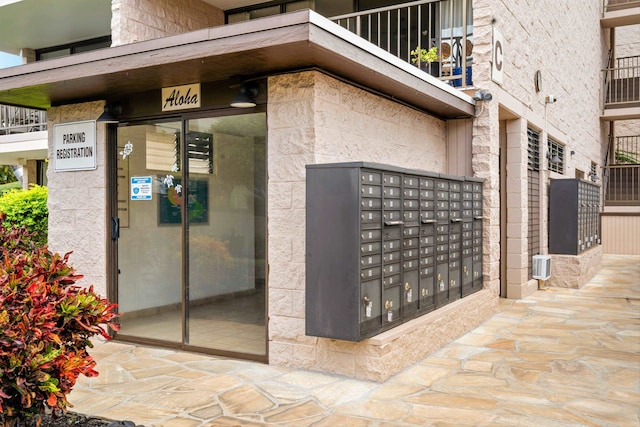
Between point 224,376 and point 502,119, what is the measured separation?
22.1 ft

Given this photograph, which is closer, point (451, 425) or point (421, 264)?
point (451, 425)

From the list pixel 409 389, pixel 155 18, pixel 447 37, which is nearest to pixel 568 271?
pixel 447 37

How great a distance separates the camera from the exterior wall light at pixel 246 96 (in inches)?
217

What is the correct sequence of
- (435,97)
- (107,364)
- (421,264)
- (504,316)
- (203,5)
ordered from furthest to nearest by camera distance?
1. (203,5)
2. (504,316)
3. (435,97)
4. (421,264)
5. (107,364)

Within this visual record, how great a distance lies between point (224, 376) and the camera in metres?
5.18

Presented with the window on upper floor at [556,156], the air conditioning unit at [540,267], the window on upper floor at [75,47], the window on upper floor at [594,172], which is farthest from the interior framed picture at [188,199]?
the window on upper floor at [594,172]

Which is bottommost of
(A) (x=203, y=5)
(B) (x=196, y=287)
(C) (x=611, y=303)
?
(C) (x=611, y=303)

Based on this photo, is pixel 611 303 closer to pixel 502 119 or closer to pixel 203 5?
pixel 502 119

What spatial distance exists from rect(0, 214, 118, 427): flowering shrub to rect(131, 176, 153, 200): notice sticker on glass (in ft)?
9.46

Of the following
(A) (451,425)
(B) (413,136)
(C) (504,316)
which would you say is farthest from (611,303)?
(A) (451,425)

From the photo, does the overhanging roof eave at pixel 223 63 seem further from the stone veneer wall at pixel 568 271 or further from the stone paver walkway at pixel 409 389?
the stone veneer wall at pixel 568 271

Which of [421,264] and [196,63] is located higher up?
[196,63]

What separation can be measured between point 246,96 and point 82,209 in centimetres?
277

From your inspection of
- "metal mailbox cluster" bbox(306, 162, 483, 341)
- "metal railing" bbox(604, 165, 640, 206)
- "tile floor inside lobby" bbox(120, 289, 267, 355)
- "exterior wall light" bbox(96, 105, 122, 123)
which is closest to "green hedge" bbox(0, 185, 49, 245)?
"exterior wall light" bbox(96, 105, 122, 123)
